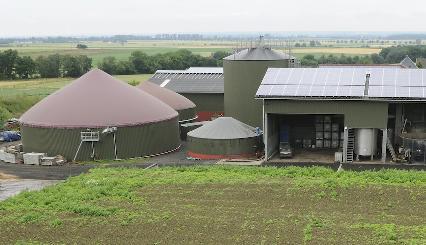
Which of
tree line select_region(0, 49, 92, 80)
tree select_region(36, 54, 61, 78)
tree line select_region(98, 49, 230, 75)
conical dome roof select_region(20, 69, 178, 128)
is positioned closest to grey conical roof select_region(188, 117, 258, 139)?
conical dome roof select_region(20, 69, 178, 128)

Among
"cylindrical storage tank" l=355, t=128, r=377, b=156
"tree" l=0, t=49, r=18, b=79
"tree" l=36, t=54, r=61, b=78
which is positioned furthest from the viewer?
"tree" l=36, t=54, r=61, b=78

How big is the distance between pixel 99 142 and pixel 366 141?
65.7ft

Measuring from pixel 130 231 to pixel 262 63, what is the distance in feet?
89.2

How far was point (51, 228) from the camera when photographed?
902 inches

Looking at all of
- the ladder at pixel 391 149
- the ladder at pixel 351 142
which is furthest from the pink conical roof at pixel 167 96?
the ladder at pixel 391 149

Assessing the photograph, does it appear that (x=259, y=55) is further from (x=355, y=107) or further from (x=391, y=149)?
(x=391, y=149)

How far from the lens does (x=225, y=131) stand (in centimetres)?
4194

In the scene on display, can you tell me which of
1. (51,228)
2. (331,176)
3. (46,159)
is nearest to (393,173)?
(331,176)

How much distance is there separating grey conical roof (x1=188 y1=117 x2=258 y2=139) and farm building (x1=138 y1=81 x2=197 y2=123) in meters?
10.7

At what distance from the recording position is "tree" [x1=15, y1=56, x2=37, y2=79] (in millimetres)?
106812

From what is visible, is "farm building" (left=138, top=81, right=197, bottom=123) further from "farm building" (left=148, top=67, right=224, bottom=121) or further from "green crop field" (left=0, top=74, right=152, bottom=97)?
"green crop field" (left=0, top=74, right=152, bottom=97)

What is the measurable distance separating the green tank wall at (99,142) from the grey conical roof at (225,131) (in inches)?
127

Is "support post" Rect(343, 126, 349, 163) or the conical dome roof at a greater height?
the conical dome roof

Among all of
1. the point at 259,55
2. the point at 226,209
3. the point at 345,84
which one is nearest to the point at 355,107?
the point at 345,84
